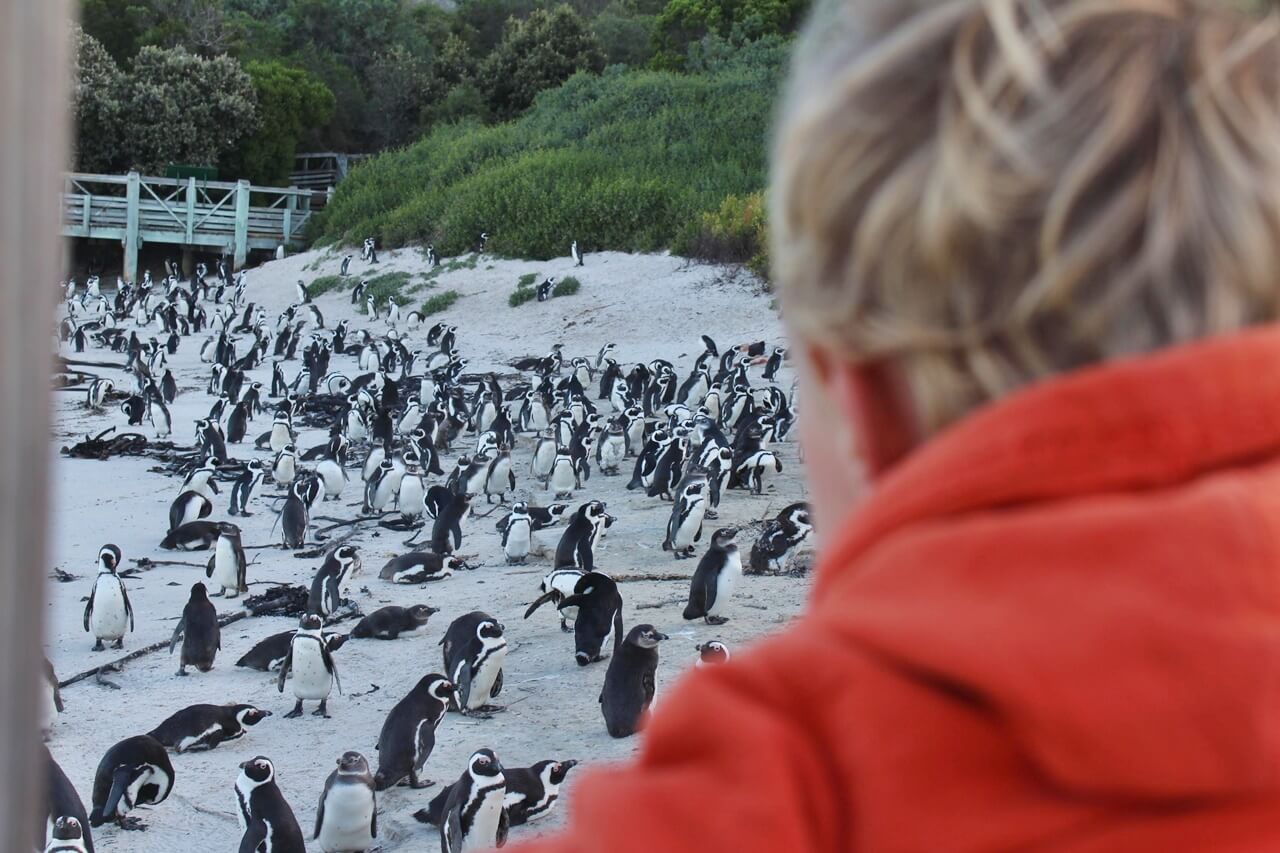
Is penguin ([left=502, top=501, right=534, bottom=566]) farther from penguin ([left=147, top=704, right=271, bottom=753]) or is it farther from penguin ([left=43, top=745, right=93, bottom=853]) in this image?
penguin ([left=43, top=745, right=93, bottom=853])

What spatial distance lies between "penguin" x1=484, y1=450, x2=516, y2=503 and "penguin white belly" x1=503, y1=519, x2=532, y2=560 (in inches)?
84.0

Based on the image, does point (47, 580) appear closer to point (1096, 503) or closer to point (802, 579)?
point (1096, 503)

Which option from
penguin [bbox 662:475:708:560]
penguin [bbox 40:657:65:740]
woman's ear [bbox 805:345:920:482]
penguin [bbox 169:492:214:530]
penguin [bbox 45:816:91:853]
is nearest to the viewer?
woman's ear [bbox 805:345:920:482]

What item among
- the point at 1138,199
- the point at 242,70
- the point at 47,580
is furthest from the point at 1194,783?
the point at 242,70

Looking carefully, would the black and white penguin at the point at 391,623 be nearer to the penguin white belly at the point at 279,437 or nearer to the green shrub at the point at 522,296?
the penguin white belly at the point at 279,437

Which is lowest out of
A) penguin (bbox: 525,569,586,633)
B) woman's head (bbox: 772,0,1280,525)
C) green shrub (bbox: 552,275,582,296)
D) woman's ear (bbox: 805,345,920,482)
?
penguin (bbox: 525,569,586,633)

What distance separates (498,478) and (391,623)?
3.90 metres

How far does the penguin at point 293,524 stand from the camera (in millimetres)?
9445

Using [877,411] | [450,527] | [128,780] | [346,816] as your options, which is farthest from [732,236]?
[877,411]

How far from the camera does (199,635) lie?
670 cm

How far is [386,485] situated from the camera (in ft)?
34.4

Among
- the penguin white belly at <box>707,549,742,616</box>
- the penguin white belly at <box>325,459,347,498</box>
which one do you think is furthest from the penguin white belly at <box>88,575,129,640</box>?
the penguin white belly at <box>325,459,347,498</box>

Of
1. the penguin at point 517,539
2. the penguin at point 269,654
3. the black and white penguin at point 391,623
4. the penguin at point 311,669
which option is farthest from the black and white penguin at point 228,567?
the penguin at point 311,669

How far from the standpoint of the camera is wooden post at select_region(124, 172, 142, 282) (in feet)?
83.8
